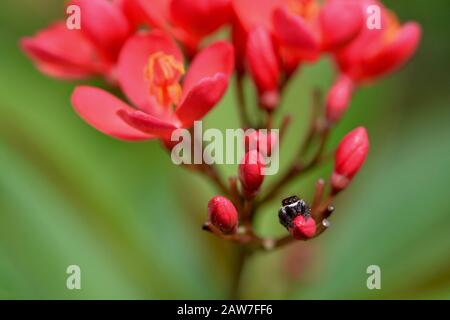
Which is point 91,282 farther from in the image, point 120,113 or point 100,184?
point 120,113

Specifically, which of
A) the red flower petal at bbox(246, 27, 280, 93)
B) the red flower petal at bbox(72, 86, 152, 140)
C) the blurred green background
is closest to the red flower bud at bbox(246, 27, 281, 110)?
the red flower petal at bbox(246, 27, 280, 93)

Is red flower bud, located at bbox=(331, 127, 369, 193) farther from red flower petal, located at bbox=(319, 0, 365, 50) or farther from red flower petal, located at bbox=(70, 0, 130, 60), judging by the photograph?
red flower petal, located at bbox=(70, 0, 130, 60)

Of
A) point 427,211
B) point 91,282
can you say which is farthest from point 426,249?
point 91,282

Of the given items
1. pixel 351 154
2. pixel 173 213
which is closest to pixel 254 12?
pixel 351 154

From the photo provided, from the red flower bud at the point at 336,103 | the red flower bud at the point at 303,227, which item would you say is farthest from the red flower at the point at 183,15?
the red flower bud at the point at 303,227

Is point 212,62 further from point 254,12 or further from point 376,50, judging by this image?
point 376,50

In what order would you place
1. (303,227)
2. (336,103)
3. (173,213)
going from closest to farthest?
(303,227), (336,103), (173,213)
